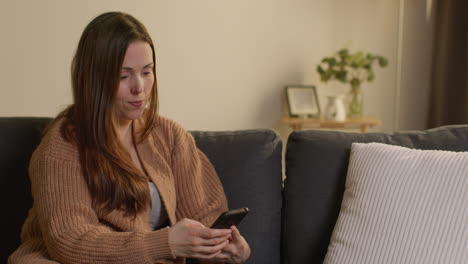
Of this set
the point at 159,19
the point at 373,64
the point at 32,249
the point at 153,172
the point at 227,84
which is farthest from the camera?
the point at 373,64

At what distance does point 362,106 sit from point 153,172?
8.90 feet

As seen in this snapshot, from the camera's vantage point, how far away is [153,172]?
171 cm

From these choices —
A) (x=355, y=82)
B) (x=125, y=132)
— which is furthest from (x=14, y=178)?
(x=355, y=82)

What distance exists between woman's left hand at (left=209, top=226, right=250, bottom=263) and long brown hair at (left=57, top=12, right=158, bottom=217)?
0.26 m

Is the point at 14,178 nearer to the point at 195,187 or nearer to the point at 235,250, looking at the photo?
the point at 195,187

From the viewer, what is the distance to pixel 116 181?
62.3 inches

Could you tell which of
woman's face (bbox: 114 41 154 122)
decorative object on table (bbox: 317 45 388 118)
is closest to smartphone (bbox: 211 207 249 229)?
woman's face (bbox: 114 41 154 122)

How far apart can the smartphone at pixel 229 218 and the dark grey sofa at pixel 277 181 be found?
246mm

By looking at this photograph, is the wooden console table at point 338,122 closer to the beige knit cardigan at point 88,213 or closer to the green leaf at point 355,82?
the green leaf at point 355,82

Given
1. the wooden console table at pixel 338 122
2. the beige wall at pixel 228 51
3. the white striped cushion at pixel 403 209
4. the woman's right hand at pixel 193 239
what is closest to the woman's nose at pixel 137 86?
the woman's right hand at pixel 193 239

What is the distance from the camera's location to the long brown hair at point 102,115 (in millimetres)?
1571

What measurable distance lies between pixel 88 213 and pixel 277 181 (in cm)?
58

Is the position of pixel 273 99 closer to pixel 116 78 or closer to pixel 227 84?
pixel 227 84

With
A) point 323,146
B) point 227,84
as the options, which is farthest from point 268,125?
point 323,146
